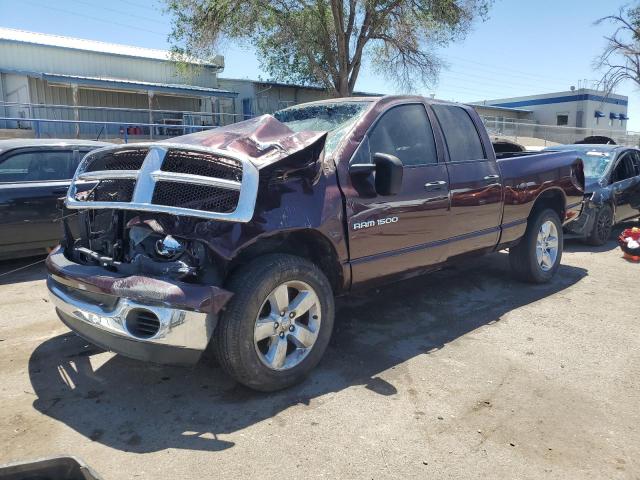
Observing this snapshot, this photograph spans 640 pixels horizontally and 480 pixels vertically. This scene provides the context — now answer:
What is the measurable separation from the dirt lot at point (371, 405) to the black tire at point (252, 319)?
15 centimetres

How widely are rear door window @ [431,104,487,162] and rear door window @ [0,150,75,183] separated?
189 inches

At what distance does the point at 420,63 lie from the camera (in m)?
24.4

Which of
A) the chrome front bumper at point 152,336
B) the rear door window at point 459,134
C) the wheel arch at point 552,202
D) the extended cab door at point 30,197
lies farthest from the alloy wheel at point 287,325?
the extended cab door at point 30,197

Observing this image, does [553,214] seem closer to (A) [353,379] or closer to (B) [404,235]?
(B) [404,235]

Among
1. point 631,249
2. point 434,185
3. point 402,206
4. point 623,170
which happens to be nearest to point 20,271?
point 402,206

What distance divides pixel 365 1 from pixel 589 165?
1528 centimetres

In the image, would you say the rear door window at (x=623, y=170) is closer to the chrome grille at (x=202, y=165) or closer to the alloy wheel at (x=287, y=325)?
the alloy wheel at (x=287, y=325)

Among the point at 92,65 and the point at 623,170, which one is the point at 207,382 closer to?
the point at 623,170

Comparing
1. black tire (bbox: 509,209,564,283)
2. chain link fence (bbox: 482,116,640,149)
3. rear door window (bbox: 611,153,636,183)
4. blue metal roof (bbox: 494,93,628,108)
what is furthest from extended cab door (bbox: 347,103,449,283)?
blue metal roof (bbox: 494,93,628,108)

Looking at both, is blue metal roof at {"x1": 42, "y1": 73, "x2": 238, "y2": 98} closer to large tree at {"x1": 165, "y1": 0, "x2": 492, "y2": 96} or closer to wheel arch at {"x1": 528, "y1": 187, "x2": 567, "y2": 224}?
large tree at {"x1": 165, "y1": 0, "x2": 492, "y2": 96}

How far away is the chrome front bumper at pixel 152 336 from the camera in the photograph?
9.73 feet

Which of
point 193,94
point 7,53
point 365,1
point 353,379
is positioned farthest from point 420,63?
point 353,379

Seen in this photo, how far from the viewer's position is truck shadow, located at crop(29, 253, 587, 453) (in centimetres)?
306

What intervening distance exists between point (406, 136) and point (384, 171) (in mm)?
827
